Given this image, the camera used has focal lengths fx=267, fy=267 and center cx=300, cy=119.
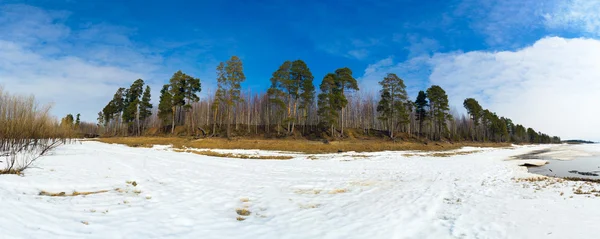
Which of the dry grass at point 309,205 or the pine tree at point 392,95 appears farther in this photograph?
the pine tree at point 392,95

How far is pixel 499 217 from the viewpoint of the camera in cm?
609

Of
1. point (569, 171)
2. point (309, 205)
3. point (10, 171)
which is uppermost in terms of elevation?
point (10, 171)

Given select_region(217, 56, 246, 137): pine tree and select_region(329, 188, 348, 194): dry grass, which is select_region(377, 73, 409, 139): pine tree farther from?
select_region(329, 188, 348, 194): dry grass

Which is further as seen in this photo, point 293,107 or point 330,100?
point 293,107

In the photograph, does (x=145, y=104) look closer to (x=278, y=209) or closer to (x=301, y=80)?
(x=301, y=80)

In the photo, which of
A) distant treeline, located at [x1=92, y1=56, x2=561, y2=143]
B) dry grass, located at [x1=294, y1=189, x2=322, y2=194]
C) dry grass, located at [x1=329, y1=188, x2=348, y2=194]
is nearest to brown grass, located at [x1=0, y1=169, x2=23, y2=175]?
dry grass, located at [x1=294, y1=189, x2=322, y2=194]

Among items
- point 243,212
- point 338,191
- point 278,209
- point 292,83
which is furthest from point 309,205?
point 292,83

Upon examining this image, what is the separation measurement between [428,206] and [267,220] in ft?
14.3

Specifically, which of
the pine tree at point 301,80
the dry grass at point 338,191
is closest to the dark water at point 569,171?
the dry grass at point 338,191

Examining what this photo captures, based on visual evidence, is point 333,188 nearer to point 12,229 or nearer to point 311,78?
point 12,229

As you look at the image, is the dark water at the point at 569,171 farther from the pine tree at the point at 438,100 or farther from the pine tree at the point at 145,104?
the pine tree at the point at 145,104

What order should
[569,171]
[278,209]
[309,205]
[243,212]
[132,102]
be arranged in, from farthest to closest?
[132,102]
[569,171]
[309,205]
[278,209]
[243,212]

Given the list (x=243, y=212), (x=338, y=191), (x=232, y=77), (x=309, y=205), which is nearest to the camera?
(x=243, y=212)

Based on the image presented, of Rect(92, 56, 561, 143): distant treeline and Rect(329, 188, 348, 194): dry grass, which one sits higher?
Rect(92, 56, 561, 143): distant treeline
